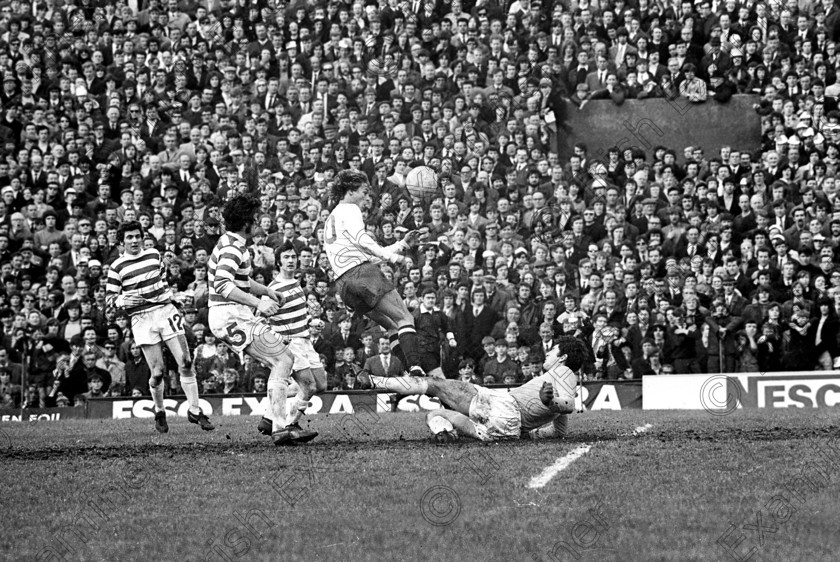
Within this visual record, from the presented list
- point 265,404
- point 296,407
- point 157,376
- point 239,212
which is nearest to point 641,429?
point 296,407

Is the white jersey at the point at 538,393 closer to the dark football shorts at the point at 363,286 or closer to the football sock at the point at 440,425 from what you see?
the football sock at the point at 440,425

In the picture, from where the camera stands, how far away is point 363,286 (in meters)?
11.3

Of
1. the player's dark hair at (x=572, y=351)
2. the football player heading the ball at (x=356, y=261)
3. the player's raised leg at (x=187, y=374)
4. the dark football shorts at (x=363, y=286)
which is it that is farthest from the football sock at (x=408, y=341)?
the player's raised leg at (x=187, y=374)

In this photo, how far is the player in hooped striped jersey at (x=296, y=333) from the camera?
11531 millimetres

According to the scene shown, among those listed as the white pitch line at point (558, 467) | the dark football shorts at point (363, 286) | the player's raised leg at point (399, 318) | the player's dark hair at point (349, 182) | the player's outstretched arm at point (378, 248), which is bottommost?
the white pitch line at point (558, 467)

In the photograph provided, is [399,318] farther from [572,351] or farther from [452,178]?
[452,178]

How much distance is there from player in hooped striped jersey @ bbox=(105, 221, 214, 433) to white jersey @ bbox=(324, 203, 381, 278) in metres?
2.43

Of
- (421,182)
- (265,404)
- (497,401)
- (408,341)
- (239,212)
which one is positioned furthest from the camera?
(265,404)

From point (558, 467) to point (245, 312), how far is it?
3.70m

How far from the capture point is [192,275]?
18.9 m

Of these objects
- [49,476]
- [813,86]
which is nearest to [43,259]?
[49,476]

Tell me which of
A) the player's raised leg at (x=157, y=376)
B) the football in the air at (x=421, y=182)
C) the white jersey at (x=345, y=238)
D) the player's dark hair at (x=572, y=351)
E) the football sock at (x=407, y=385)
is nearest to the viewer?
the football sock at (x=407, y=385)

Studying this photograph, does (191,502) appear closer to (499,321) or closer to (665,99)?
(499,321)

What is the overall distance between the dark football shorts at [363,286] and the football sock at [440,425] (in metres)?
1.49
